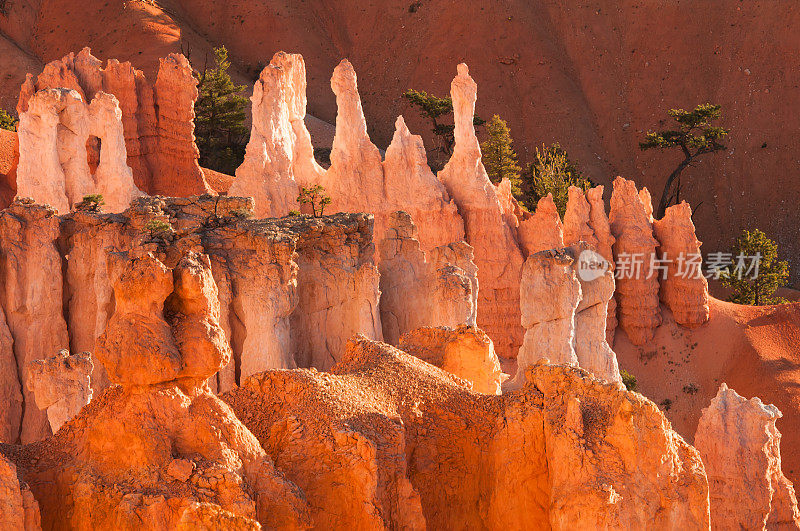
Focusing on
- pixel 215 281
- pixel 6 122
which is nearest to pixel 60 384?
pixel 215 281

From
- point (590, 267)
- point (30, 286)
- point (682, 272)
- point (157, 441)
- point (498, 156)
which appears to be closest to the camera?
point (157, 441)

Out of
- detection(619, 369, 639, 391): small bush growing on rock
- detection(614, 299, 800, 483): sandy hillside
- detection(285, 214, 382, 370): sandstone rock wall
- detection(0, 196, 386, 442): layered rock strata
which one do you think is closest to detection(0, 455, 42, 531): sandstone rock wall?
detection(0, 196, 386, 442): layered rock strata

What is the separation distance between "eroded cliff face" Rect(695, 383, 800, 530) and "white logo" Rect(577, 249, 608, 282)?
349 centimetres

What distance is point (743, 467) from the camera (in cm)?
1584

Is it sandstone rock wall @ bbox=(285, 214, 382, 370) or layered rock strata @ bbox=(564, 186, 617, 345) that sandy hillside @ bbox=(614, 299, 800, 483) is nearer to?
layered rock strata @ bbox=(564, 186, 617, 345)

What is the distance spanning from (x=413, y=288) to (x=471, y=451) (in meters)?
8.77

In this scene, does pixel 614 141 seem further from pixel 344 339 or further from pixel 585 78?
pixel 344 339

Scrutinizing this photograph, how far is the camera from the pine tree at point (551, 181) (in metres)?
45.2

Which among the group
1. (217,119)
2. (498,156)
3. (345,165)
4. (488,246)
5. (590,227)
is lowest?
(488,246)

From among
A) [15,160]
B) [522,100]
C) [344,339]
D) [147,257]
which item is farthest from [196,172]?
[522,100]

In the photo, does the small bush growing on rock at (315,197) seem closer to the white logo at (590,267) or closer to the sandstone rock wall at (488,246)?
the sandstone rock wall at (488,246)

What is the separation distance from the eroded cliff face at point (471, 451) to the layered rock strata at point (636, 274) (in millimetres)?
24340

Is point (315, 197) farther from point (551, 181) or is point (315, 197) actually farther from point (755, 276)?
point (755, 276)

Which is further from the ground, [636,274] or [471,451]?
[636,274]
